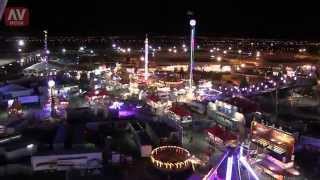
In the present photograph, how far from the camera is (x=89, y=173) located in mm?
18656

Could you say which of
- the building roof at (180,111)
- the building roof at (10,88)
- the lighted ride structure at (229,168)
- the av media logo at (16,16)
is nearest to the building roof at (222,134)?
the building roof at (180,111)

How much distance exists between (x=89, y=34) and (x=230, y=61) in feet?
100

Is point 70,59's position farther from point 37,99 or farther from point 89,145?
point 89,145

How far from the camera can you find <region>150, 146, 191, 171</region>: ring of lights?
1870 cm

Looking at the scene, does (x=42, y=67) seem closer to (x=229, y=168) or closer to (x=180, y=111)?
(x=180, y=111)

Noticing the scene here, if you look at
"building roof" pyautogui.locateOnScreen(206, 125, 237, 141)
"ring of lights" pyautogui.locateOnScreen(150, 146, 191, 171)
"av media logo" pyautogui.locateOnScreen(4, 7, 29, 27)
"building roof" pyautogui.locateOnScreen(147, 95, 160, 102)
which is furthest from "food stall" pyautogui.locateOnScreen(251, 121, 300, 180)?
"av media logo" pyautogui.locateOnScreen(4, 7, 29, 27)

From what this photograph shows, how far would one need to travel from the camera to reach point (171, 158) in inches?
774

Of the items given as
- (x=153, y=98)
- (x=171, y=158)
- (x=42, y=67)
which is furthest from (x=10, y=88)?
(x=171, y=158)

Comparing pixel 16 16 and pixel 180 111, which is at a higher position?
pixel 16 16

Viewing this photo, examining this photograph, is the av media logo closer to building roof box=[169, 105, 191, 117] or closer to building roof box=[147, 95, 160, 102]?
building roof box=[169, 105, 191, 117]

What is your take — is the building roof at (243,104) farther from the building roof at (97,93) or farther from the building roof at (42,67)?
the building roof at (42,67)

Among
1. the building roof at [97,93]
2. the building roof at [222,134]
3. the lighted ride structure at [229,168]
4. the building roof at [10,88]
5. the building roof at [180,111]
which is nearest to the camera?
the lighted ride structure at [229,168]

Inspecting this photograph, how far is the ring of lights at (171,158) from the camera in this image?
61.4 ft

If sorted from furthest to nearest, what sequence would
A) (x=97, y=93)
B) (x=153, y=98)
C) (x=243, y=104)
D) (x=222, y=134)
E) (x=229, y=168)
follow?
1. (x=97, y=93)
2. (x=153, y=98)
3. (x=243, y=104)
4. (x=222, y=134)
5. (x=229, y=168)
